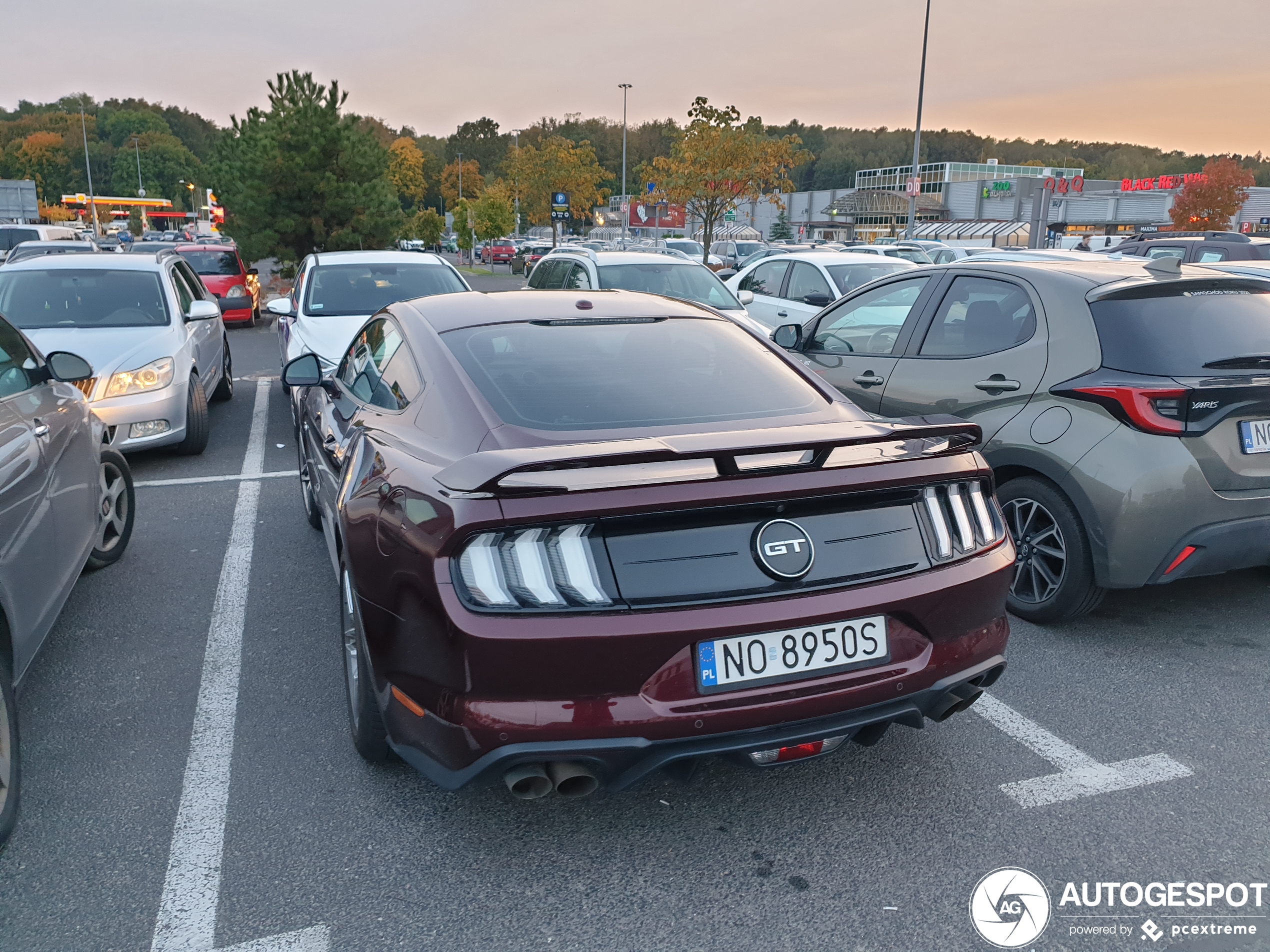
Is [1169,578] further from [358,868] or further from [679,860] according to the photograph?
[358,868]

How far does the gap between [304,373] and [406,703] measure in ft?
8.28

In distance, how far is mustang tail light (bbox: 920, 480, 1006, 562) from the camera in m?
2.76

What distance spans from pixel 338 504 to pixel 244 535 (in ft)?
9.15

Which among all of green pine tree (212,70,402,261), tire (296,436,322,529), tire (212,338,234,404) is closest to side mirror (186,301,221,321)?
tire (212,338,234,404)

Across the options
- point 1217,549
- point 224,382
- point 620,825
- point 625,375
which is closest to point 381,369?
point 625,375

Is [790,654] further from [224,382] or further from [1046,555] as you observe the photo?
[224,382]

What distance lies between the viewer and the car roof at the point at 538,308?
3.60 m

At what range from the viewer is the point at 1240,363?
412 cm

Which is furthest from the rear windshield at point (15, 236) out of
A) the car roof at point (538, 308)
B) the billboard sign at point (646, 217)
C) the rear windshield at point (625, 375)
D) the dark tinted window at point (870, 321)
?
the billboard sign at point (646, 217)

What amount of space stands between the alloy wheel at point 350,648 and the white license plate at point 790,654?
1.31m

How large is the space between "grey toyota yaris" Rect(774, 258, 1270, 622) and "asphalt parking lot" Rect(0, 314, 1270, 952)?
0.47 m

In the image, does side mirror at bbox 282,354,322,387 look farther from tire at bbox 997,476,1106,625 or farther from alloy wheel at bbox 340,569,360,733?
tire at bbox 997,476,1106,625

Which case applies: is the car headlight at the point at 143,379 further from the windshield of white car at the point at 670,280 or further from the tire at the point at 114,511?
the windshield of white car at the point at 670,280

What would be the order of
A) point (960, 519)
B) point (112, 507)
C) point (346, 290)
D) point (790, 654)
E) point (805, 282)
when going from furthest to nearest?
1. point (805, 282)
2. point (346, 290)
3. point (112, 507)
4. point (960, 519)
5. point (790, 654)
